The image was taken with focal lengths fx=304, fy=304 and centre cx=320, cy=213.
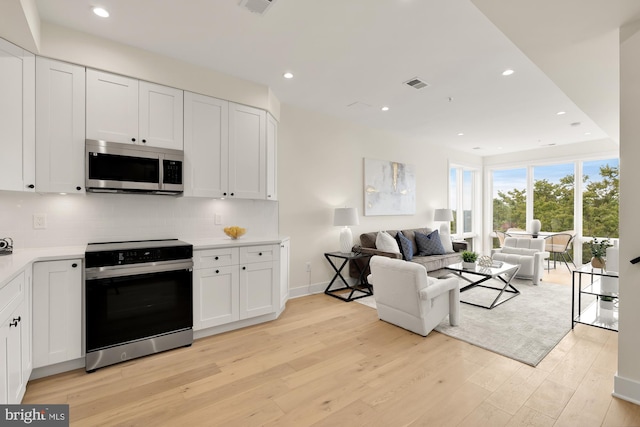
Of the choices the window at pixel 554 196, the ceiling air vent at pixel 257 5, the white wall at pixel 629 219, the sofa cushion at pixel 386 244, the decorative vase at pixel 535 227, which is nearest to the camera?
the white wall at pixel 629 219

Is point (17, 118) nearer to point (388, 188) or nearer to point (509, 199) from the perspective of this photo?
point (388, 188)

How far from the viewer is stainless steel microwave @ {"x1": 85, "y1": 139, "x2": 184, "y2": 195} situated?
276 cm

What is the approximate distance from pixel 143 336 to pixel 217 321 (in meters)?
0.68

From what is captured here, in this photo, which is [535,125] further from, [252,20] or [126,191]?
[126,191]

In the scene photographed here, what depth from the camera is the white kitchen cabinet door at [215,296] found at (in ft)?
10.1

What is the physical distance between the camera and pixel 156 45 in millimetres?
2939

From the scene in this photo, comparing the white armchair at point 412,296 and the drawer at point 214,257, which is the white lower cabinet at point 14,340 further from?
the white armchair at point 412,296

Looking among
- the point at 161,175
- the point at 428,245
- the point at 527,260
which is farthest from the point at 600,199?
the point at 161,175

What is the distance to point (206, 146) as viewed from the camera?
3.40 meters

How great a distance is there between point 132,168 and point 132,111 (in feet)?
1.83

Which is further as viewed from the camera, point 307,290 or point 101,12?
point 307,290

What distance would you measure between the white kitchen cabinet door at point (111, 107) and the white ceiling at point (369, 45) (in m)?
0.39

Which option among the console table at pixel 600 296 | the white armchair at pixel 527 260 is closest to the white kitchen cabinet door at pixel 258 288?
the console table at pixel 600 296

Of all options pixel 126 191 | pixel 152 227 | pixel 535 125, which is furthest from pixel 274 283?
pixel 535 125
